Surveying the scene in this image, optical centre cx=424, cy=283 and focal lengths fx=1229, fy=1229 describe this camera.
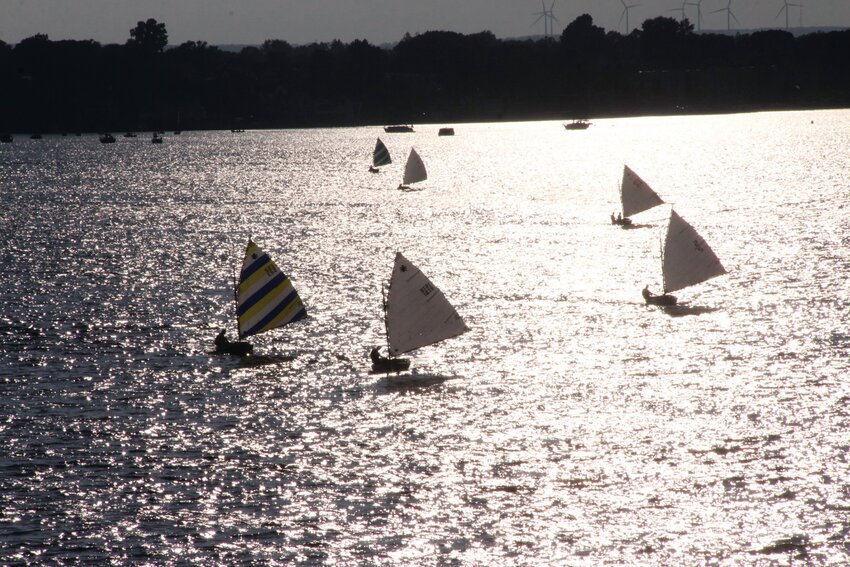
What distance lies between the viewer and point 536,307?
283ft

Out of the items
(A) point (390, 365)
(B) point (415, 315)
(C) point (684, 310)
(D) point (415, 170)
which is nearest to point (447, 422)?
(B) point (415, 315)

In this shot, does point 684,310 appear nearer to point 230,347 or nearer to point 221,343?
point 230,347

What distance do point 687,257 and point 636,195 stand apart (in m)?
47.9

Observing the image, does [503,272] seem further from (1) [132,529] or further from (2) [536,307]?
(1) [132,529]

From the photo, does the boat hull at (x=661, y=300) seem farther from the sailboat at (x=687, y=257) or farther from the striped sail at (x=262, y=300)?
the striped sail at (x=262, y=300)

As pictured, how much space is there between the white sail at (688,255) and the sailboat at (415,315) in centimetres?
2336

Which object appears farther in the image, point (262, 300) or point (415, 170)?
point (415, 170)

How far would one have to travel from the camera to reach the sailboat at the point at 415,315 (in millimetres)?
63438

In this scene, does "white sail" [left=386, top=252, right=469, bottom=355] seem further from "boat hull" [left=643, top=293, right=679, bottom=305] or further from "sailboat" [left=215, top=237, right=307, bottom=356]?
"boat hull" [left=643, top=293, right=679, bottom=305]

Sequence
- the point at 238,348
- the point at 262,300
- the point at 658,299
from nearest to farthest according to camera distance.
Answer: the point at 262,300 < the point at 238,348 < the point at 658,299

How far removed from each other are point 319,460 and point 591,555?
1441 centimetres

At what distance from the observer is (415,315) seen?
63.8m

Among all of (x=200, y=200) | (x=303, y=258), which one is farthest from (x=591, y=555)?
(x=200, y=200)

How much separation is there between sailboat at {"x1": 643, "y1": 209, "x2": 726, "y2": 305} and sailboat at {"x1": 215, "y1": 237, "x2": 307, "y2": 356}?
26.5m
